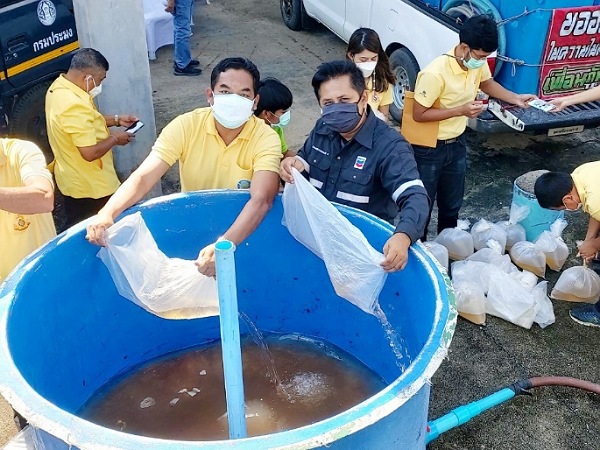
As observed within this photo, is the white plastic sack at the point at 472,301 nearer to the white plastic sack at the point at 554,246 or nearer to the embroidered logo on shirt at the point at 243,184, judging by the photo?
the white plastic sack at the point at 554,246

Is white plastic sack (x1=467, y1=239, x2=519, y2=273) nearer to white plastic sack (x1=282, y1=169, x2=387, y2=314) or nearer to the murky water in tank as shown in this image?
the murky water in tank

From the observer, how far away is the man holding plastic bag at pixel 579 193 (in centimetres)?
336

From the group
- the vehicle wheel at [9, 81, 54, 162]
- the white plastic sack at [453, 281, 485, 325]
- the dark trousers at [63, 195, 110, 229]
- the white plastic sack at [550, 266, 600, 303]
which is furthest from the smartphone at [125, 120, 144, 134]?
the white plastic sack at [550, 266, 600, 303]

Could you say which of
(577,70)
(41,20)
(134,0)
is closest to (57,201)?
(41,20)

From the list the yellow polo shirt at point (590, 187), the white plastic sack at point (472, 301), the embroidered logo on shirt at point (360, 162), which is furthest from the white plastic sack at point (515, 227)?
the embroidered logo on shirt at point (360, 162)

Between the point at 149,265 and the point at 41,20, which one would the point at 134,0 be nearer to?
the point at 41,20

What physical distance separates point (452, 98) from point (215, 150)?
1646 millimetres

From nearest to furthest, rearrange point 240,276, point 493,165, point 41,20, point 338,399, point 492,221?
point 338,399 < point 240,276 < point 41,20 < point 492,221 < point 493,165

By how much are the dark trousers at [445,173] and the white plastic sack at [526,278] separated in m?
0.60

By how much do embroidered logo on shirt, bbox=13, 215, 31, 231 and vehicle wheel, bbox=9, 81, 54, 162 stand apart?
2042 mm

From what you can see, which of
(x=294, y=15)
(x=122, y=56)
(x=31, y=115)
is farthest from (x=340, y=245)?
(x=294, y=15)

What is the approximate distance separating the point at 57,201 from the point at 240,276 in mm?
2202

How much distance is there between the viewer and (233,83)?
110 inches

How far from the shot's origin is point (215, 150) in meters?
2.90
